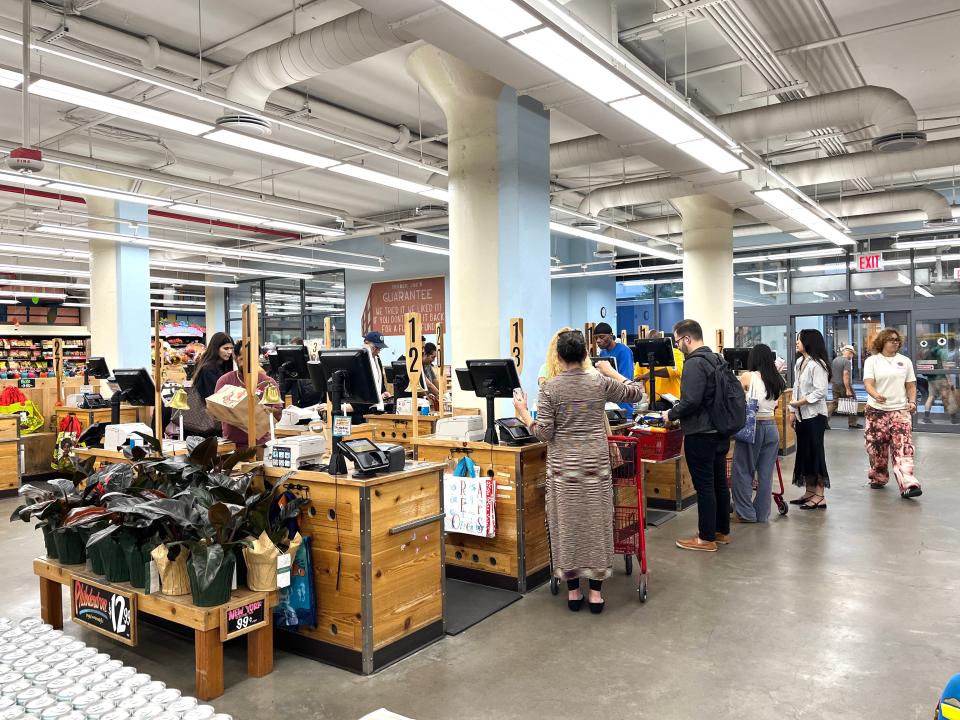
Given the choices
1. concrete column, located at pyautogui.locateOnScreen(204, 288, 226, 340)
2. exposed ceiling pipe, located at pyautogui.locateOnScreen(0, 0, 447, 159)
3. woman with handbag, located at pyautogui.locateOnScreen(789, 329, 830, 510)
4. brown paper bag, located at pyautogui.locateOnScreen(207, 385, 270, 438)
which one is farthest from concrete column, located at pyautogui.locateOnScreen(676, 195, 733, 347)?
concrete column, located at pyautogui.locateOnScreen(204, 288, 226, 340)

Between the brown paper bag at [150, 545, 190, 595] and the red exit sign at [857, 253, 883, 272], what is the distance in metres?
13.2

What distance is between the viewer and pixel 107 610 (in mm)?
3447

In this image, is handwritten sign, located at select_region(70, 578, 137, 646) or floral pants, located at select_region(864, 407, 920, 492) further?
floral pants, located at select_region(864, 407, 920, 492)

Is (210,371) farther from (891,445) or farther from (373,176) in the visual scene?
(891,445)

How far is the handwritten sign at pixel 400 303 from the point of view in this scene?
1580 cm

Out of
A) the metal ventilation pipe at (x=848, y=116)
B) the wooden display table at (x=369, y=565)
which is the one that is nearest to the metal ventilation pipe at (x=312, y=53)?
the wooden display table at (x=369, y=565)

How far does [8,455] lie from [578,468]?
679cm

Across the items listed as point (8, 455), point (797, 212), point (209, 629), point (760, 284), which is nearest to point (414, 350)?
point (209, 629)

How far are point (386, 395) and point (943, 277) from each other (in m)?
10.8

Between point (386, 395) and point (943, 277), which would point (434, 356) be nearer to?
point (386, 395)

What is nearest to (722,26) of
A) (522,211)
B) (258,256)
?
(522,211)

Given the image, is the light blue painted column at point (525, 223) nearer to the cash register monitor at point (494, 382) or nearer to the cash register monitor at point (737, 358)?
the cash register monitor at point (494, 382)

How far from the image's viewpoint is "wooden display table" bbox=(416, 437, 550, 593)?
4.36 m

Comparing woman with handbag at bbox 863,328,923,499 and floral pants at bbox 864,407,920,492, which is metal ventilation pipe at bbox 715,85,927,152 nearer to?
woman with handbag at bbox 863,328,923,499
